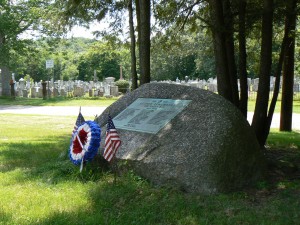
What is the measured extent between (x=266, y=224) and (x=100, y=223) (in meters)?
1.64

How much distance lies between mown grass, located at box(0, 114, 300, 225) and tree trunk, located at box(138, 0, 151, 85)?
3283mm

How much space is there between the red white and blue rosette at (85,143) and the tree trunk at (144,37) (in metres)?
3.35

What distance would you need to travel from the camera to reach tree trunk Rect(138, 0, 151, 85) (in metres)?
8.46

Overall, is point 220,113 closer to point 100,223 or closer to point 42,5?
point 100,223

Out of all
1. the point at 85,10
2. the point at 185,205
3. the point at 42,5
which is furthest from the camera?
the point at 42,5

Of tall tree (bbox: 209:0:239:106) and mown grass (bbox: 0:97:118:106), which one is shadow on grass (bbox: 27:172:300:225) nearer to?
tall tree (bbox: 209:0:239:106)

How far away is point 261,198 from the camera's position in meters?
4.94

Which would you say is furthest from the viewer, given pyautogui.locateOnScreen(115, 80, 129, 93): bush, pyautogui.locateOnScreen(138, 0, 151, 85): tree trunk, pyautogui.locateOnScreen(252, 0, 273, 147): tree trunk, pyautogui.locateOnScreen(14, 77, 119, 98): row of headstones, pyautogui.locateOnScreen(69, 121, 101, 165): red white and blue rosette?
pyautogui.locateOnScreen(115, 80, 129, 93): bush

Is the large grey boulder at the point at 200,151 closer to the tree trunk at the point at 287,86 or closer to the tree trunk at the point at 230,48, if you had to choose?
the tree trunk at the point at 230,48

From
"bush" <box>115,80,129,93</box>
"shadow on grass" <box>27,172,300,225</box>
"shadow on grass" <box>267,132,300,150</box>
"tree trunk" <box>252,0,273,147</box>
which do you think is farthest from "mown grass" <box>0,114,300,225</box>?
"bush" <box>115,80,129,93</box>

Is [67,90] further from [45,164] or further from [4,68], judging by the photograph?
[45,164]

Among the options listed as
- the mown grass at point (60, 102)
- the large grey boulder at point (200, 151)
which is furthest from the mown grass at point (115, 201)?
the mown grass at point (60, 102)

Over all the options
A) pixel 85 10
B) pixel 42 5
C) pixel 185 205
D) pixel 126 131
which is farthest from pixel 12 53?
pixel 185 205

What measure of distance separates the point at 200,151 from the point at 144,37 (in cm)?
410
